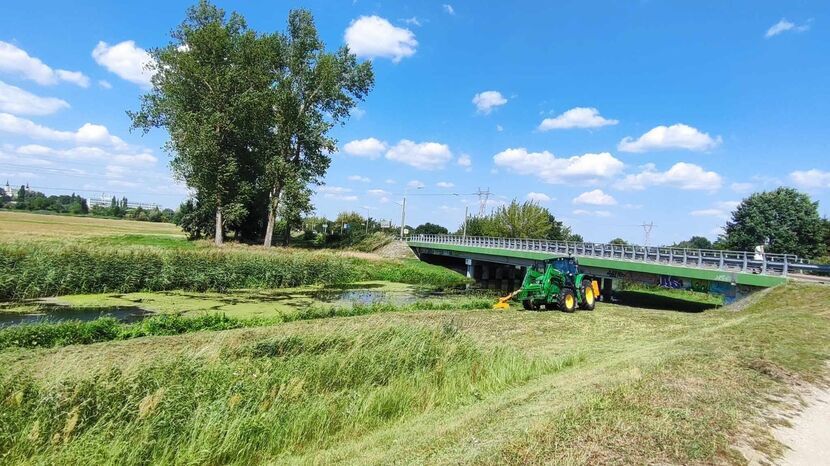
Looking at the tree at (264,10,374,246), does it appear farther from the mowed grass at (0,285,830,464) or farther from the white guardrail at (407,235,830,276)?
the mowed grass at (0,285,830,464)

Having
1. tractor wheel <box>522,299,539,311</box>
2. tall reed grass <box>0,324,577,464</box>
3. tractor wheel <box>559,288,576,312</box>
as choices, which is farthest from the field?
tractor wheel <box>522,299,539,311</box>

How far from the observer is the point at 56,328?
11758 millimetres

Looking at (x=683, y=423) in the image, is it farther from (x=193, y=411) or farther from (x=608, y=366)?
(x=193, y=411)

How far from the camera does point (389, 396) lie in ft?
25.9

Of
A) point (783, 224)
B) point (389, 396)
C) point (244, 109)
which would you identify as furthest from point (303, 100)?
point (783, 224)

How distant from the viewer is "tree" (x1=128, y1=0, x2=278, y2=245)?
40250 millimetres

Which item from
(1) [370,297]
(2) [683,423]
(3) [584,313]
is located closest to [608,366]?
(2) [683,423]

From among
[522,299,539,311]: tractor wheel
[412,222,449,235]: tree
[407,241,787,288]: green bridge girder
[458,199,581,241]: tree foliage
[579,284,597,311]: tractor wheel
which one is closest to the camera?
[407,241,787,288]: green bridge girder

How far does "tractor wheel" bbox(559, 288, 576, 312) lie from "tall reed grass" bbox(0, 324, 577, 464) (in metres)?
10.5

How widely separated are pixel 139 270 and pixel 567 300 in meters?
20.5

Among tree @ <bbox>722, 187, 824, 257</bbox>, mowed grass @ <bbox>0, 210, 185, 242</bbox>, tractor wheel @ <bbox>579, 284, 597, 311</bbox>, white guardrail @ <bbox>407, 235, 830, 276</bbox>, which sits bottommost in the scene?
tractor wheel @ <bbox>579, 284, 597, 311</bbox>

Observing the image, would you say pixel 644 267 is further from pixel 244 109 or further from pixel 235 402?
pixel 244 109

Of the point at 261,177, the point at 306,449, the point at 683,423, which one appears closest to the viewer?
the point at 683,423

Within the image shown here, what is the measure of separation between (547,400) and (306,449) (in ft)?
11.1
